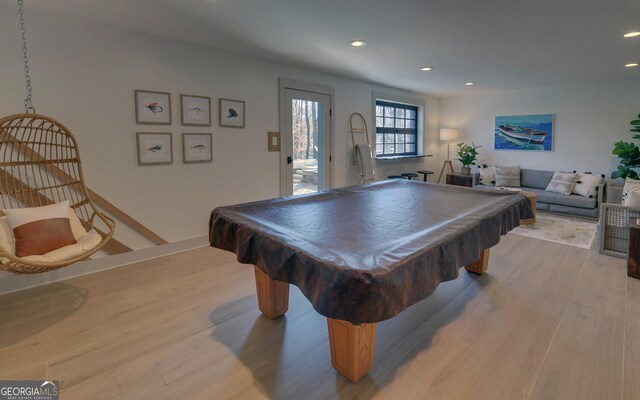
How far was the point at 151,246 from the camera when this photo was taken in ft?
11.4

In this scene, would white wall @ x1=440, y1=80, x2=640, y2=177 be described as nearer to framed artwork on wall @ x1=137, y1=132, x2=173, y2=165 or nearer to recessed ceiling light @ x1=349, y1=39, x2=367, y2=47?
recessed ceiling light @ x1=349, y1=39, x2=367, y2=47

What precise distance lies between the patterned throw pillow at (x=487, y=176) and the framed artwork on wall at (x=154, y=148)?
5.53m

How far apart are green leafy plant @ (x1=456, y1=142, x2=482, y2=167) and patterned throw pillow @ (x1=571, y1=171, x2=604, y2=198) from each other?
189 cm

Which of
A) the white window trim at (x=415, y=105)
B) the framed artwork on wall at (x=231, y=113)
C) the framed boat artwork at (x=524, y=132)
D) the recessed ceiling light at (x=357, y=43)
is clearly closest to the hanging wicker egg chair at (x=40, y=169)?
the framed artwork on wall at (x=231, y=113)

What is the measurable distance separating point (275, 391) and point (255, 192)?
2909 mm

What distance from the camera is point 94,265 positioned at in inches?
123

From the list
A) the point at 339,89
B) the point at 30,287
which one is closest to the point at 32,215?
the point at 30,287

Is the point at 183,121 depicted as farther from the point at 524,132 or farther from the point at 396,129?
the point at 524,132

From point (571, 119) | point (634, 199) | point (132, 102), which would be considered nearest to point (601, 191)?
point (571, 119)

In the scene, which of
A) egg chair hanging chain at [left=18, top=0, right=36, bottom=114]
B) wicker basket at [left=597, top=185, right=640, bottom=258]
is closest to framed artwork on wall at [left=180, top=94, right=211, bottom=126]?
egg chair hanging chain at [left=18, top=0, right=36, bottom=114]

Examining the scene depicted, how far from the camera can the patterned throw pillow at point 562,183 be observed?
5.25 meters

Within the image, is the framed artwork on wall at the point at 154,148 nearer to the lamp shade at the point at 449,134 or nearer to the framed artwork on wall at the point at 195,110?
the framed artwork on wall at the point at 195,110

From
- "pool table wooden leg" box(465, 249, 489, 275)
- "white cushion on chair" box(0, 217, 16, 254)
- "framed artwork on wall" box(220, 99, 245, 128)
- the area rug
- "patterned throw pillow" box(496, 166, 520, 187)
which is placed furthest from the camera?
"patterned throw pillow" box(496, 166, 520, 187)

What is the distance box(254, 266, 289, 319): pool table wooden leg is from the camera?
7.32 feet
